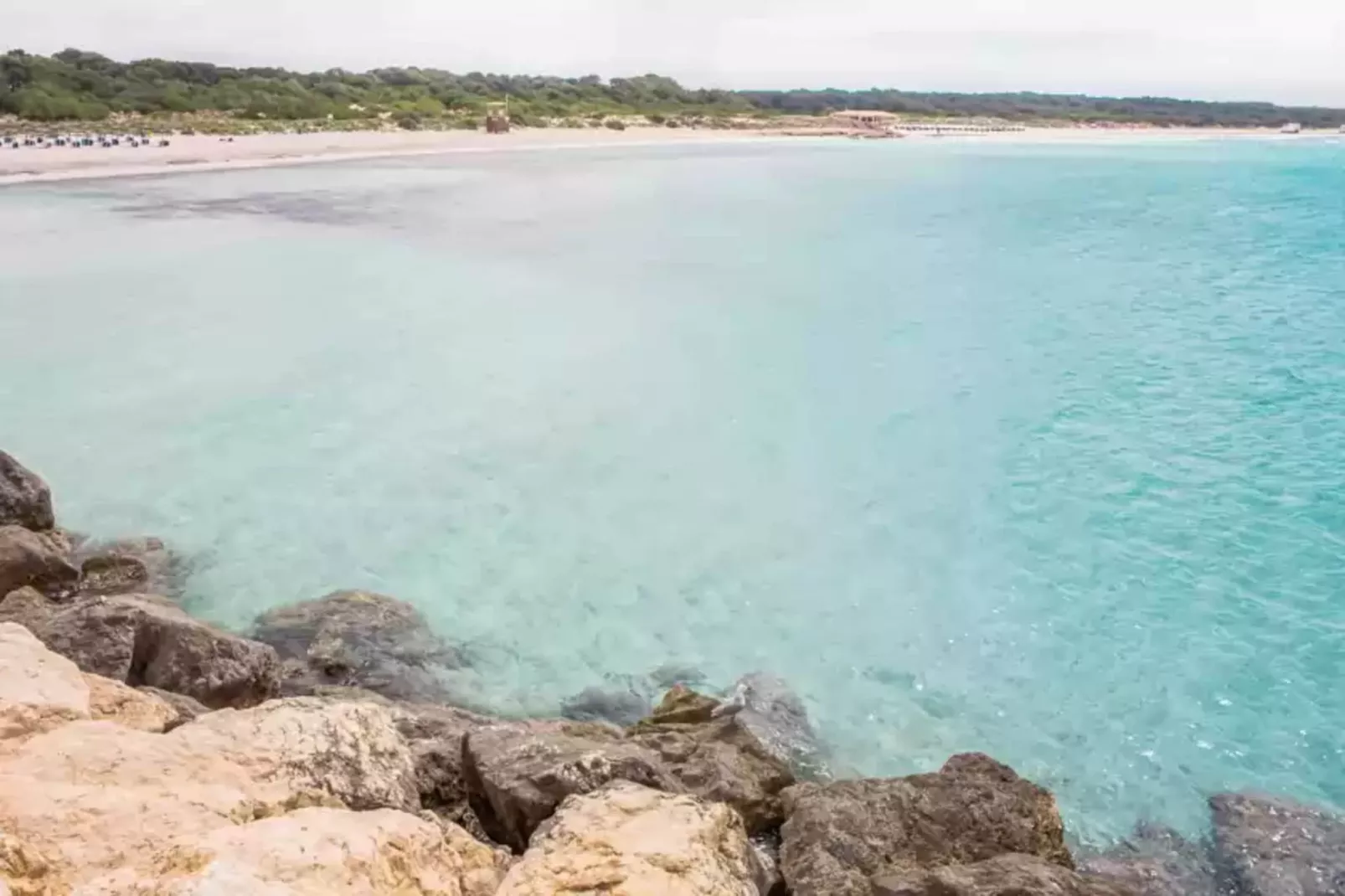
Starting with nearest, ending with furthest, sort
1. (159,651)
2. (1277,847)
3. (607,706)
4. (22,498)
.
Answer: (1277,847)
(159,651)
(607,706)
(22,498)

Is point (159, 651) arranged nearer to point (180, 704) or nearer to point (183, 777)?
point (180, 704)

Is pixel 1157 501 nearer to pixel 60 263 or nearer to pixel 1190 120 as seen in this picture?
pixel 60 263

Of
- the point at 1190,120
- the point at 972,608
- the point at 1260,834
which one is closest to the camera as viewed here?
the point at 1260,834

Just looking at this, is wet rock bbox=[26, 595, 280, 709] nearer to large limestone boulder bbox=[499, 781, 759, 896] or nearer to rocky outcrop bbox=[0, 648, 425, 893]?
rocky outcrop bbox=[0, 648, 425, 893]

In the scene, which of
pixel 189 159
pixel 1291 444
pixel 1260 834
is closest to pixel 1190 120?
pixel 189 159

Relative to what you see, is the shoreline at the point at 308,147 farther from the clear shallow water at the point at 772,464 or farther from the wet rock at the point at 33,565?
the wet rock at the point at 33,565

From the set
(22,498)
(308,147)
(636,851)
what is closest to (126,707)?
(636,851)
